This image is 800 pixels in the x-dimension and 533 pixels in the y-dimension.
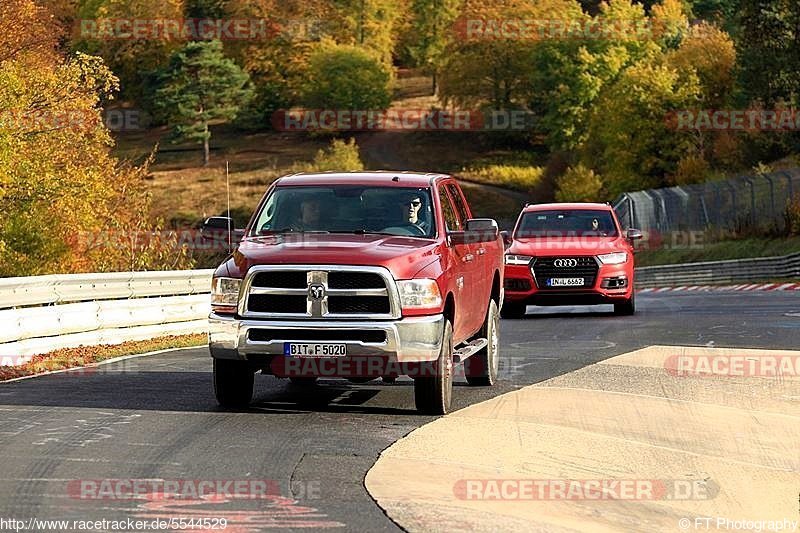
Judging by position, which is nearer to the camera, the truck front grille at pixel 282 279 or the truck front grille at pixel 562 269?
the truck front grille at pixel 282 279

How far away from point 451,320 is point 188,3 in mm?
165241

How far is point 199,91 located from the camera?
14688 centimetres

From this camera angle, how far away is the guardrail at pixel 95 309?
17906 millimetres

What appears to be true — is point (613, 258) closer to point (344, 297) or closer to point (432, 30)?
point (344, 297)

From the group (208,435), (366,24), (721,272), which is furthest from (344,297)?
(366,24)

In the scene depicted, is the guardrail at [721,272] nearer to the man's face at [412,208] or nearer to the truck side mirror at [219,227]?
the man's face at [412,208]

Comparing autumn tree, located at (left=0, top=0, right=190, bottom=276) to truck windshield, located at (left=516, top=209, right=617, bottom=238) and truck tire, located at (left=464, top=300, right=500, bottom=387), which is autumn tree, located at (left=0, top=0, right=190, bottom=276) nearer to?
truck windshield, located at (left=516, top=209, right=617, bottom=238)

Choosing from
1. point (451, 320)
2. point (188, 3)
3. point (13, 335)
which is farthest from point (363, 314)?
point (188, 3)

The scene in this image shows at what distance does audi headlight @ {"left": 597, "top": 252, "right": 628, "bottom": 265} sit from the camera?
2488 centimetres

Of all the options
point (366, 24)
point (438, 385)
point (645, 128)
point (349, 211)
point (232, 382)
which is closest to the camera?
point (438, 385)

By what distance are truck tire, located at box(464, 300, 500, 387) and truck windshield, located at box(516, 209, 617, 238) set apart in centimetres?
1049

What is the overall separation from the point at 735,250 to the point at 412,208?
124ft

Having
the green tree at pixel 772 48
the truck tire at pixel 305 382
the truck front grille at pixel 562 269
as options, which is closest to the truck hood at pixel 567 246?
the truck front grille at pixel 562 269

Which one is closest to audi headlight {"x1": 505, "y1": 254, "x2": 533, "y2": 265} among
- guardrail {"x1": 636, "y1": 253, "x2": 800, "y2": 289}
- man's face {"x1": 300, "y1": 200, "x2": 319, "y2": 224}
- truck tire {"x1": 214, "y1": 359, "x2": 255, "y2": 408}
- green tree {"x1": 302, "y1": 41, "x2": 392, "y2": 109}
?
man's face {"x1": 300, "y1": 200, "x2": 319, "y2": 224}
